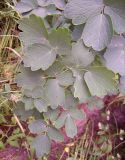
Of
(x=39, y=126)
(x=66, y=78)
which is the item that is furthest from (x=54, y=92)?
(x=39, y=126)

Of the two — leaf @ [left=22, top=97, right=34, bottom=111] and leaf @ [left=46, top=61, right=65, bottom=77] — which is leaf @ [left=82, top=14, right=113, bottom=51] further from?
leaf @ [left=22, top=97, right=34, bottom=111]

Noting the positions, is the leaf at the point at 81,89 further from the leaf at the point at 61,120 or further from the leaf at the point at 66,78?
the leaf at the point at 61,120

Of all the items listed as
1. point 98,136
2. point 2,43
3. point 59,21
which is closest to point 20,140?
point 98,136

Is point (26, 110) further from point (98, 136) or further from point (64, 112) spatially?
point (98, 136)

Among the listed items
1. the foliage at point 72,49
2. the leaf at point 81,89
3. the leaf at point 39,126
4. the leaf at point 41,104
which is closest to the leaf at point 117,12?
the foliage at point 72,49

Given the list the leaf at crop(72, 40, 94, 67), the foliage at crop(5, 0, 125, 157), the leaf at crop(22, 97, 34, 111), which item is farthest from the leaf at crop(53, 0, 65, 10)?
the leaf at crop(22, 97, 34, 111)

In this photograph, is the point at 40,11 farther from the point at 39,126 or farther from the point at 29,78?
the point at 39,126

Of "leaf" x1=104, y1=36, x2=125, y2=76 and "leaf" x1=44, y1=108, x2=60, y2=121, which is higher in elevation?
"leaf" x1=104, y1=36, x2=125, y2=76
